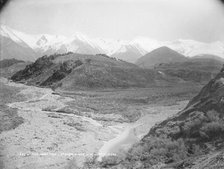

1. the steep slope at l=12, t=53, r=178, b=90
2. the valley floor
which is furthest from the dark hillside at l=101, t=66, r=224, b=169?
the steep slope at l=12, t=53, r=178, b=90

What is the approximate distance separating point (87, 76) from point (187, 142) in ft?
291

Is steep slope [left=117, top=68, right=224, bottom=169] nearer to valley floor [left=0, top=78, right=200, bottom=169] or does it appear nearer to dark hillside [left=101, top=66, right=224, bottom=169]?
dark hillside [left=101, top=66, right=224, bottom=169]

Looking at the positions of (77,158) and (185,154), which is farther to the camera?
(77,158)

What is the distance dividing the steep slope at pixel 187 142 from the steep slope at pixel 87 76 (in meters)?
75.7

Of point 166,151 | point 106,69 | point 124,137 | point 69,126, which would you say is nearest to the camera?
point 166,151

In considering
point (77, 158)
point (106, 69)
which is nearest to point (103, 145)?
point (77, 158)

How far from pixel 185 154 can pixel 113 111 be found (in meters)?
33.8

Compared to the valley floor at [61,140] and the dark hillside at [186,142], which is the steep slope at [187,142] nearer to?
the dark hillside at [186,142]

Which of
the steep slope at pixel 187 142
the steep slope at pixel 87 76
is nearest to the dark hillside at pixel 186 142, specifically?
the steep slope at pixel 187 142

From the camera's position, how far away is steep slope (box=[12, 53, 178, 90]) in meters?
105

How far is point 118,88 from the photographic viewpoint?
103062 mm

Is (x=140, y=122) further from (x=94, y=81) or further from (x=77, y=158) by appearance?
(x=94, y=81)

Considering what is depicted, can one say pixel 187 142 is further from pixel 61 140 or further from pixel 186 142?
pixel 61 140

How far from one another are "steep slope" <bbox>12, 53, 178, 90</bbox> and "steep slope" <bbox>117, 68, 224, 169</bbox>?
75.7 m
